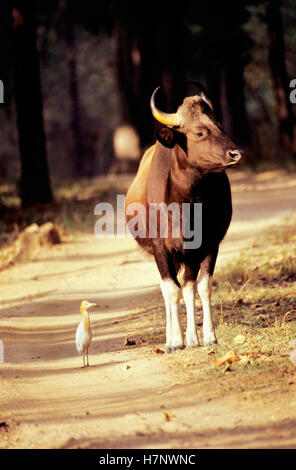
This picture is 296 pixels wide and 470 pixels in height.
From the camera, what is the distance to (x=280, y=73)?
A: 2847cm

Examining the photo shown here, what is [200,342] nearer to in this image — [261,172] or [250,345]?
[250,345]

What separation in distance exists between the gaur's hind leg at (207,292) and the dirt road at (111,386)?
1.05 ft

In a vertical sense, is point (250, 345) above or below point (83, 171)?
above

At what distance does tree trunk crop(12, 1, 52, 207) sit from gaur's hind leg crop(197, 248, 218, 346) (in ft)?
40.0

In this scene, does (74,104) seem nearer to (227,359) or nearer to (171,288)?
(171,288)

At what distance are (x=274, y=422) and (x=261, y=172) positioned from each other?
19.9 m

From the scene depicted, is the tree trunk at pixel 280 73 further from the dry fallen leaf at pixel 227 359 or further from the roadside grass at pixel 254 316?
the dry fallen leaf at pixel 227 359

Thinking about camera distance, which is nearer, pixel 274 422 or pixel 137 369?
pixel 274 422

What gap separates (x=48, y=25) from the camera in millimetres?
40562

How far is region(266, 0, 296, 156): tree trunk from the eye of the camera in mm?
27722

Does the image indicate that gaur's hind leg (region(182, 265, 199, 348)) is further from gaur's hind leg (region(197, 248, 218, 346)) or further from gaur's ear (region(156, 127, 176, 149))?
gaur's ear (region(156, 127, 176, 149))

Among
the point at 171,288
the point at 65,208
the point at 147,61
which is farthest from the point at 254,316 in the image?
the point at 147,61

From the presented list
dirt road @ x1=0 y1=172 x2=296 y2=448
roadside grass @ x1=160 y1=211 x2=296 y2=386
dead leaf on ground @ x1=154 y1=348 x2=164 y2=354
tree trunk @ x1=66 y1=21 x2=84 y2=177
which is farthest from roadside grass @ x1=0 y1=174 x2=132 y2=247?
tree trunk @ x1=66 y1=21 x2=84 y2=177

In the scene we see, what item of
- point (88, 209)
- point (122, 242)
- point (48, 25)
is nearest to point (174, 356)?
point (122, 242)
